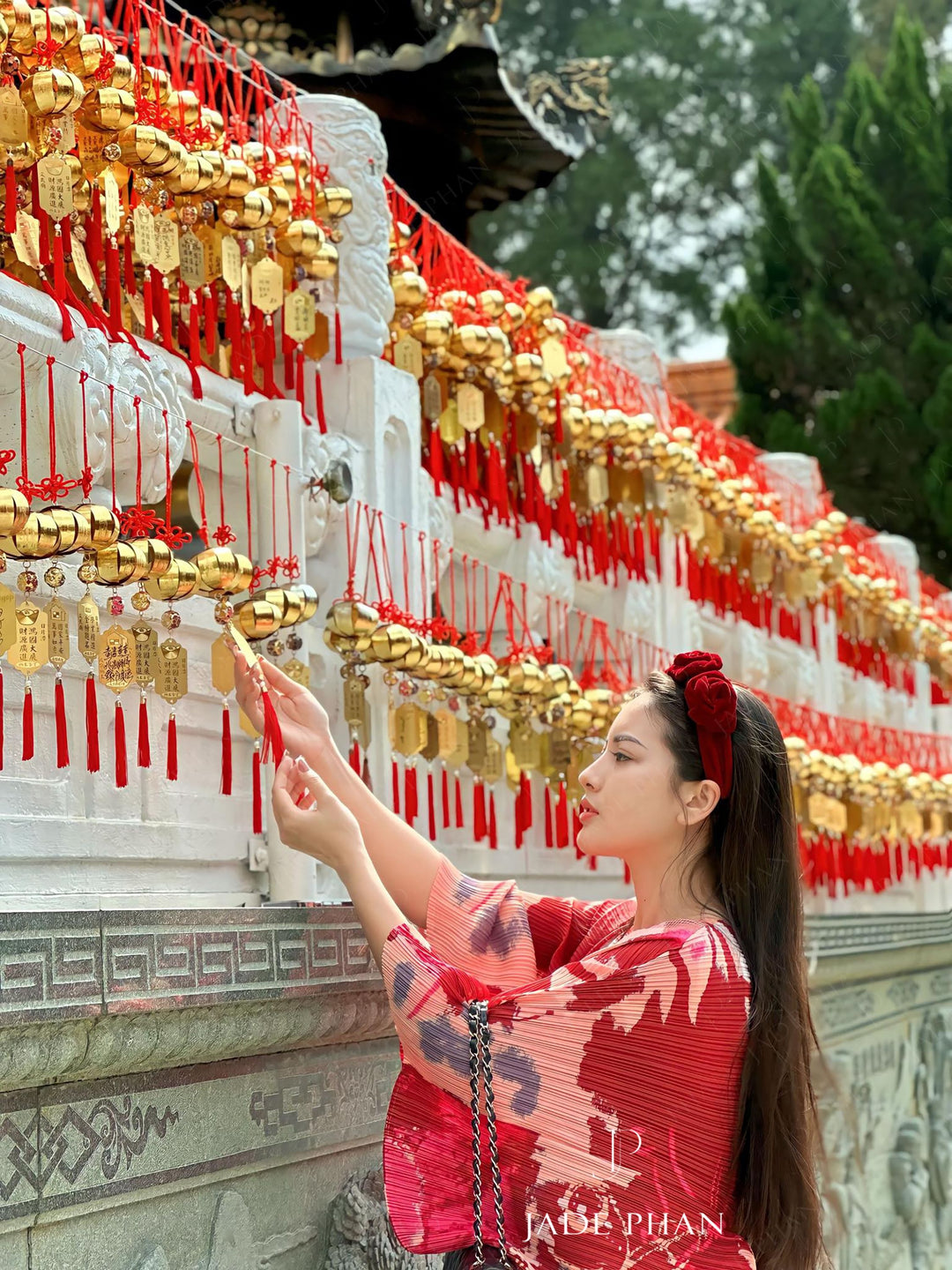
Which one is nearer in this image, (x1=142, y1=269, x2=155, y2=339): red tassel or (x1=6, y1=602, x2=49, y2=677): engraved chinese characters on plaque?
(x1=6, y1=602, x2=49, y2=677): engraved chinese characters on plaque

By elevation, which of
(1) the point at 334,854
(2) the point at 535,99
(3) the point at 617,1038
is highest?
(2) the point at 535,99

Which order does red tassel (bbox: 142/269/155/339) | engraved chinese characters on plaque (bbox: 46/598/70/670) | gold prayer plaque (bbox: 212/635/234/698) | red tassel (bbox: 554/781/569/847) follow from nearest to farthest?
engraved chinese characters on plaque (bbox: 46/598/70/670), gold prayer plaque (bbox: 212/635/234/698), red tassel (bbox: 142/269/155/339), red tassel (bbox: 554/781/569/847)

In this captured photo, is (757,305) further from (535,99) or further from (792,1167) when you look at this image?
(792,1167)

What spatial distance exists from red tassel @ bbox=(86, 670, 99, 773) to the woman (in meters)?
0.39

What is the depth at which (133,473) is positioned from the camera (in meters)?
3.32

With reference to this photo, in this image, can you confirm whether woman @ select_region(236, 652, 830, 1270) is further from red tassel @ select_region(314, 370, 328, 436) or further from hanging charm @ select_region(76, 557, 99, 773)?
red tassel @ select_region(314, 370, 328, 436)

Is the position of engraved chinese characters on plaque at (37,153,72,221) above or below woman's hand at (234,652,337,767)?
above

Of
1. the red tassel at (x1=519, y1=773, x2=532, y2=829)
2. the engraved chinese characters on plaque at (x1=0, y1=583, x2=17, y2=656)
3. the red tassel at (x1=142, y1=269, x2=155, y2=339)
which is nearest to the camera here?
the engraved chinese characters on plaque at (x1=0, y1=583, x2=17, y2=656)

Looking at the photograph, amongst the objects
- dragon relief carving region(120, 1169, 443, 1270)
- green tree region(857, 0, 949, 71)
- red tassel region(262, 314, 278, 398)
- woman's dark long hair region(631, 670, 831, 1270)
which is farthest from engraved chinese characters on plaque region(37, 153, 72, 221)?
green tree region(857, 0, 949, 71)

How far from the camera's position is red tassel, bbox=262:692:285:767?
9.30 feet

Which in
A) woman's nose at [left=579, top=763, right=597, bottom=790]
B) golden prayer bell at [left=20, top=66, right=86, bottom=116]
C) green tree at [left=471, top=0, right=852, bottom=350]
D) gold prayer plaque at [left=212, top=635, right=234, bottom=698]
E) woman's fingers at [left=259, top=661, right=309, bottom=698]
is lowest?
woman's nose at [left=579, top=763, right=597, bottom=790]

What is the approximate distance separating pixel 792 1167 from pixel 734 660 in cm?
494

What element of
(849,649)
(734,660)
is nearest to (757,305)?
(849,649)

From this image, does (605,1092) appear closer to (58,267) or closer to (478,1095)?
(478,1095)
